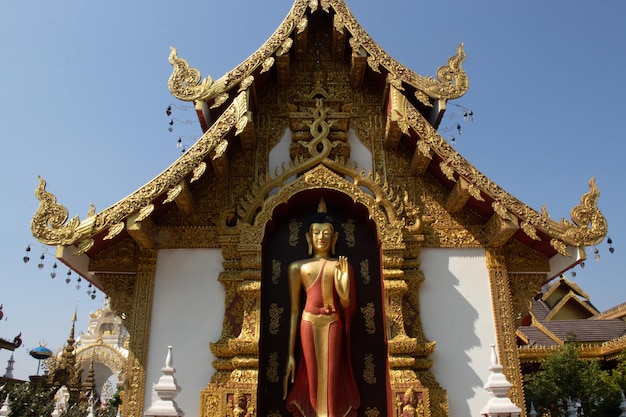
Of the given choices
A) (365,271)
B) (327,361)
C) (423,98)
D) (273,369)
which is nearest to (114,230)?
(273,369)

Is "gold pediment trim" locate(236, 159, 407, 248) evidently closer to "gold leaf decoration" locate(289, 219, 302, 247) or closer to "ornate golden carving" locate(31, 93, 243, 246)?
"gold leaf decoration" locate(289, 219, 302, 247)

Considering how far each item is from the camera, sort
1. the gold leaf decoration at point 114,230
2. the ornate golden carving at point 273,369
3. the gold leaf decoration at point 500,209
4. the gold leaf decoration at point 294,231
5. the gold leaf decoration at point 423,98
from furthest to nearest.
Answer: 1. the gold leaf decoration at point 294,231
2. the gold leaf decoration at point 423,98
3. the ornate golden carving at point 273,369
4. the gold leaf decoration at point 500,209
5. the gold leaf decoration at point 114,230

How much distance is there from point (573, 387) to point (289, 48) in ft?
36.2

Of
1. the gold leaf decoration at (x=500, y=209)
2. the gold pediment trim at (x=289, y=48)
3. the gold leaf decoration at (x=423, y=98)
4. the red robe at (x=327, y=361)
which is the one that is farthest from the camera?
the gold leaf decoration at (x=423, y=98)

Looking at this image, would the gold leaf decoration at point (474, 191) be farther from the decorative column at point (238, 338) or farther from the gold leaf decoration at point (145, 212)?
the gold leaf decoration at point (145, 212)

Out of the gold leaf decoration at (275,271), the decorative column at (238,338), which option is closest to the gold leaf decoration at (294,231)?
the gold leaf decoration at (275,271)

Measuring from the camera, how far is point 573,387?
500 inches

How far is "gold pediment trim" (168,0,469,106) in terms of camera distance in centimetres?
576

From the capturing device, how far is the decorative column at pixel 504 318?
5309 mm

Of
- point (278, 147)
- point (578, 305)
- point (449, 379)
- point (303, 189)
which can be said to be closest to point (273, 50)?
point (278, 147)

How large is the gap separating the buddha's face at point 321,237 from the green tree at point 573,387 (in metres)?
9.91

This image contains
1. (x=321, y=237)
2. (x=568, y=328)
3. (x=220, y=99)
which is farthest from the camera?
(x=568, y=328)

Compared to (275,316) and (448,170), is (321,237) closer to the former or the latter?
(275,316)

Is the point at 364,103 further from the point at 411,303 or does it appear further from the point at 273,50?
the point at 411,303
